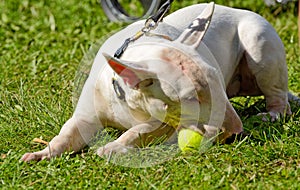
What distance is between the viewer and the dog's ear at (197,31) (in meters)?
3.87

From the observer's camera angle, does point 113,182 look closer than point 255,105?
Yes

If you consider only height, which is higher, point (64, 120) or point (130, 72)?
point (130, 72)

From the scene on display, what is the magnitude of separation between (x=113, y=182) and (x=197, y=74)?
66 cm

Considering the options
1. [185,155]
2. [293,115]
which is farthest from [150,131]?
[293,115]

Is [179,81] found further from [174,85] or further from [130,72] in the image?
[130,72]

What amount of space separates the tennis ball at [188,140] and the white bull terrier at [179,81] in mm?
40

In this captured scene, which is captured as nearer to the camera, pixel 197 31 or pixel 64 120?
pixel 197 31

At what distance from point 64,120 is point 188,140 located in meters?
0.91

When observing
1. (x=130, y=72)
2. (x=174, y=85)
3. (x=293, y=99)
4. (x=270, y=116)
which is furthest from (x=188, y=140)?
(x=293, y=99)

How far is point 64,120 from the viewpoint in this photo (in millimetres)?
4367

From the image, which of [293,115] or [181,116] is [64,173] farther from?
[293,115]

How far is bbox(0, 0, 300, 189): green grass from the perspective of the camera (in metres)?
3.53

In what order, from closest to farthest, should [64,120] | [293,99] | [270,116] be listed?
[64,120]
[270,116]
[293,99]

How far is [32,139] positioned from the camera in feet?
13.8
